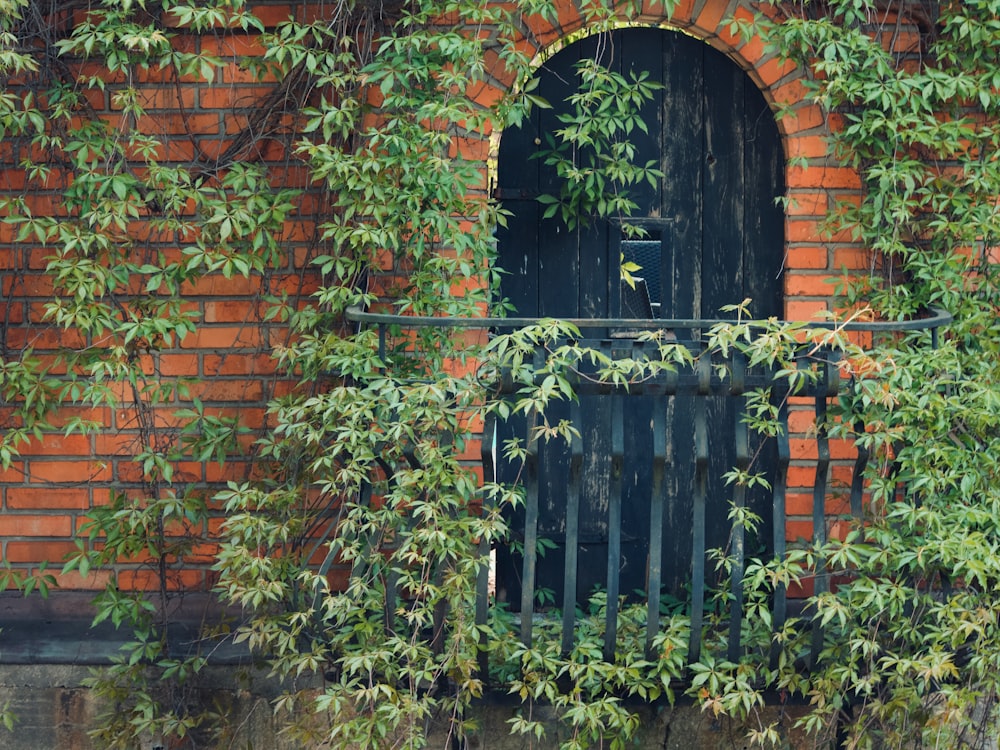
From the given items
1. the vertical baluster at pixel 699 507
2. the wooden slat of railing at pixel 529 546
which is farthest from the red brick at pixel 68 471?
the vertical baluster at pixel 699 507

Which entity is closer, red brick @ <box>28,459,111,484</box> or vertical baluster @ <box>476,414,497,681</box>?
vertical baluster @ <box>476,414,497,681</box>

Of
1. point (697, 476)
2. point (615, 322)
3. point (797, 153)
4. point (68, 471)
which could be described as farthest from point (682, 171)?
point (68, 471)

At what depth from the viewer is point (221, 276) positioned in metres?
3.83

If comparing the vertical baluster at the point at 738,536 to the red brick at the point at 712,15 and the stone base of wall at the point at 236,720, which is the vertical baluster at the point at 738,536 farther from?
the red brick at the point at 712,15

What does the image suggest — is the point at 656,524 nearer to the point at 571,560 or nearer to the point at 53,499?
the point at 571,560

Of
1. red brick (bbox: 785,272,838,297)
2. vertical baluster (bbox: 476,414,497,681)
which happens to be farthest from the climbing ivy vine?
red brick (bbox: 785,272,838,297)

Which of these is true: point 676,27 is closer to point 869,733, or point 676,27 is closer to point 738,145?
point 738,145

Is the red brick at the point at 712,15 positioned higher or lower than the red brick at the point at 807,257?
higher

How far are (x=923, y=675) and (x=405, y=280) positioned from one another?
1957 mm

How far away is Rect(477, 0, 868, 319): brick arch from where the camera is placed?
3732mm

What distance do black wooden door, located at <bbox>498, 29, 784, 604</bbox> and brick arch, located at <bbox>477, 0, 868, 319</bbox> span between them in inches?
5.8

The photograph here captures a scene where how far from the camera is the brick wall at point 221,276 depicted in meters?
3.74

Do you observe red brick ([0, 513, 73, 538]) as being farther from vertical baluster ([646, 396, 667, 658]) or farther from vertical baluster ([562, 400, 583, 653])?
vertical baluster ([646, 396, 667, 658])

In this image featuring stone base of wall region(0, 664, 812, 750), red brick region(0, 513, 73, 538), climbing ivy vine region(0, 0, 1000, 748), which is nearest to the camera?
climbing ivy vine region(0, 0, 1000, 748)
